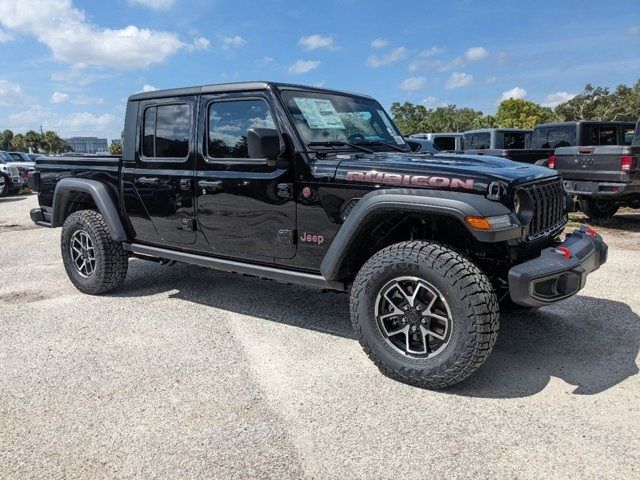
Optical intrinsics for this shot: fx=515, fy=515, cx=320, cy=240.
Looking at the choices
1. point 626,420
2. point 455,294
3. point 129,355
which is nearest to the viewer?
point 626,420

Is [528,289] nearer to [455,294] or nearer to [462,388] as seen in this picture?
[455,294]

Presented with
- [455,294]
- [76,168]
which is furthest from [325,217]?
[76,168]

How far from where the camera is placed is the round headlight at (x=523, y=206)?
303 centimetres

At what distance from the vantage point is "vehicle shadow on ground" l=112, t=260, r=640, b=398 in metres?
3.16

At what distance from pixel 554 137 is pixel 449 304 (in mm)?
9547

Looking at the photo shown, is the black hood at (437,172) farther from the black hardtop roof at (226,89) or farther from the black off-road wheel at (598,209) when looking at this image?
the black off-road wheel at (598,209)

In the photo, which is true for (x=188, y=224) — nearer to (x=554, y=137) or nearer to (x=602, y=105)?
(x=554, y=137)

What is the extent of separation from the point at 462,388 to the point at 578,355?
1.01 metres

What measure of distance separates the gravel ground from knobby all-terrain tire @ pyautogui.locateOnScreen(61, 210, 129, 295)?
0.89 feet

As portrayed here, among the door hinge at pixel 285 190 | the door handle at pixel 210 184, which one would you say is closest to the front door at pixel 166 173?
the door handle at pixel 210 184

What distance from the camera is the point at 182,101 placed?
13.9 feet

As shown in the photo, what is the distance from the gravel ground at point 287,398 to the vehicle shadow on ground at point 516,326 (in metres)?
0.02

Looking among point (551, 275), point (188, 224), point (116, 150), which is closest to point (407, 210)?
point (551, 275)

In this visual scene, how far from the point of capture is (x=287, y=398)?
9.81 ft
